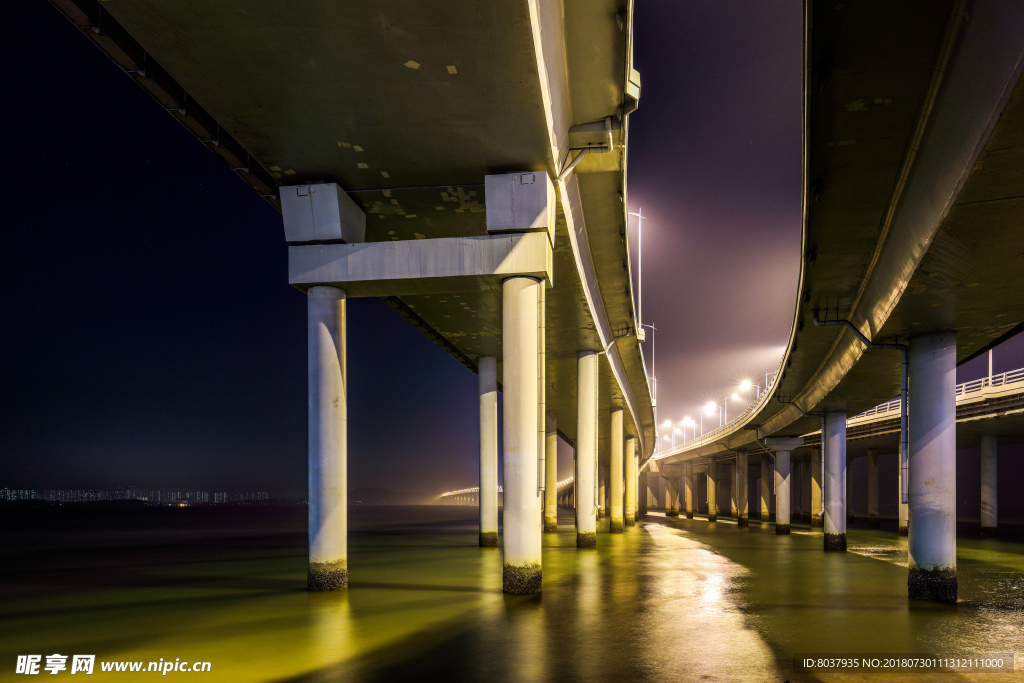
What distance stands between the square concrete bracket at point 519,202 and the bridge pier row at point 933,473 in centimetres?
896

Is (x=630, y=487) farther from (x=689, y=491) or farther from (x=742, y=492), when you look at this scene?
(x=689, y=491)

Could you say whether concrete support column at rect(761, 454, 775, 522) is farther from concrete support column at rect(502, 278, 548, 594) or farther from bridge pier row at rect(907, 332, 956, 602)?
concrete support column at rect(502, 278, 548, 594)

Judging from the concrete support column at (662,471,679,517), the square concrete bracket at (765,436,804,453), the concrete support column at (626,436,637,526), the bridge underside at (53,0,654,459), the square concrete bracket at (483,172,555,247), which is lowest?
the concrete support column at (662,471,679,517)

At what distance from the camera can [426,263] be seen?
16844 millimetres

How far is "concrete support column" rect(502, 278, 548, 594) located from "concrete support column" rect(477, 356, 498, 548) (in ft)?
50.4

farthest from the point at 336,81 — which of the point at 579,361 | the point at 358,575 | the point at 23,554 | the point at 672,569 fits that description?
the point at 23,554

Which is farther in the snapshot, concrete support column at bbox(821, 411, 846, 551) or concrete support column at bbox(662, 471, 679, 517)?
concrete support column at bbox(662, 471, 679, 517)

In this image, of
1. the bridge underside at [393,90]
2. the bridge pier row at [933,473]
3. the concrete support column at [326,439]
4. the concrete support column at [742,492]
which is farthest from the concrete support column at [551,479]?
the bridge pier row at [933,473]

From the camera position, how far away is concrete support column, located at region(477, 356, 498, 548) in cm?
3241

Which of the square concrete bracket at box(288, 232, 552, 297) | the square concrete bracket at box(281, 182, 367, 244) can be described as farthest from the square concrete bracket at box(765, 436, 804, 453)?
the square concrete bracket at box(281, 182, 367, 244)

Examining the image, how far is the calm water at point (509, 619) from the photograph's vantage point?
1070cm

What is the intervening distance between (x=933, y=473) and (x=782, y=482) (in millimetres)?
34264

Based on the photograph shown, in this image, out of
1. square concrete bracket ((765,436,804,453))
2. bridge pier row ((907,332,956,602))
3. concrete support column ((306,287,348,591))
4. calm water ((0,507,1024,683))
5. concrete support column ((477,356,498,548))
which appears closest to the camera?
calm water ((0,507,1024,683))

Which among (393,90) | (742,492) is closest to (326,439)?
(393,90)
